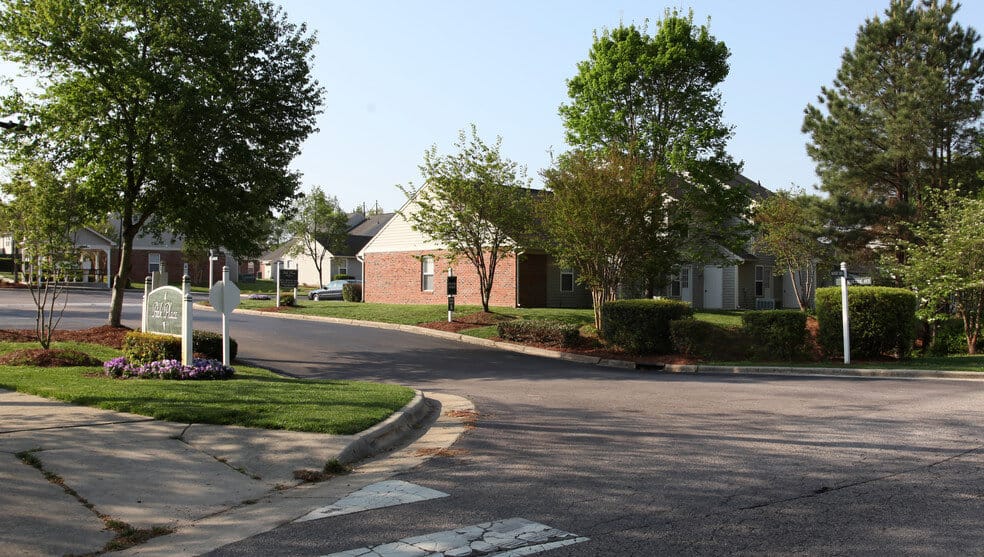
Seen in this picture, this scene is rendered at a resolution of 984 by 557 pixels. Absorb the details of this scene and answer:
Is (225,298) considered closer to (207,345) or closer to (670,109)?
(207,345)

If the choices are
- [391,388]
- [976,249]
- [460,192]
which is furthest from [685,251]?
[391,388]

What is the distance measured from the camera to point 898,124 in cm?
2611

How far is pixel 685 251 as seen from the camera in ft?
97.3

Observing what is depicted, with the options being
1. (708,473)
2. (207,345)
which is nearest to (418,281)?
(207,345)

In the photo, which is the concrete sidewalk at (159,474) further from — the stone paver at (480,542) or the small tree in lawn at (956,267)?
the small tree in lawn at (956,267)

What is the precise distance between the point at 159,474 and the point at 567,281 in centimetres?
2942

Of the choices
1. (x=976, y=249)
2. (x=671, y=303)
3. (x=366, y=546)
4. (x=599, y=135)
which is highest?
(x=599, y=135)

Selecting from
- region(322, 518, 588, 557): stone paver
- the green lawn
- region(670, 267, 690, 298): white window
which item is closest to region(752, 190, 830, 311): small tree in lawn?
region(670, 267, 690, 298): white window

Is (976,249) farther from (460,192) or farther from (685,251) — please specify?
(460,192)

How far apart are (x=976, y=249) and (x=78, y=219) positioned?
20.7 meters

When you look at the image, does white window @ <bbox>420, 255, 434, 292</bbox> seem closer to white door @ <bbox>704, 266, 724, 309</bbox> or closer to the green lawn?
white door @ <bbox>704, 266, 724, 309</bbox>

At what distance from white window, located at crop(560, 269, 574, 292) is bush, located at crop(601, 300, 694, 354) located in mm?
14675

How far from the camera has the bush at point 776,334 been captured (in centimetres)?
Result: 1864

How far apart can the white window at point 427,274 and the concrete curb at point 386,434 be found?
2661cm
